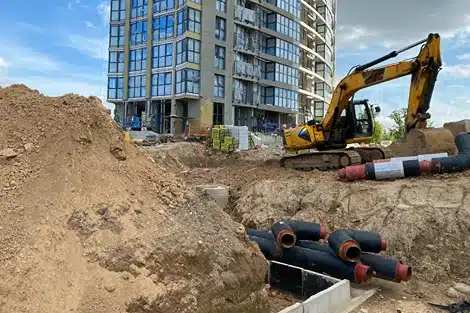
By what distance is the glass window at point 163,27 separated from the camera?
126 ft

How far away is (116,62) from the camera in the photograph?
138ft

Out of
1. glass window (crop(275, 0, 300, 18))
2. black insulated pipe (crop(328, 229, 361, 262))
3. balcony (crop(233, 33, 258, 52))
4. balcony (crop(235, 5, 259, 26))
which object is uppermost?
glass window (crop(275, 0, 300, 18))

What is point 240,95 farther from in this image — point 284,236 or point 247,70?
point 284,236

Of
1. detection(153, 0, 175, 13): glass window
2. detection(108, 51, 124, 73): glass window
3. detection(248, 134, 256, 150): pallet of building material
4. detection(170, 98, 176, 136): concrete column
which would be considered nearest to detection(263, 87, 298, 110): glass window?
detection(170, 98, 176, 136): concrete column

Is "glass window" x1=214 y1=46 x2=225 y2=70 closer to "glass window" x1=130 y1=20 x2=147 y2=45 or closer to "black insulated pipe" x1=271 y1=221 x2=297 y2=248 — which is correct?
"glass window" x1=130 y1=20 x2=147 y2=45

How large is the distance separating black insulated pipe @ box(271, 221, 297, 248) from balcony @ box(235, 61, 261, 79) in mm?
34452

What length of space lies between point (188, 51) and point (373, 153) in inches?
1005

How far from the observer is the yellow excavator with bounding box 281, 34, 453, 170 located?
512 inches

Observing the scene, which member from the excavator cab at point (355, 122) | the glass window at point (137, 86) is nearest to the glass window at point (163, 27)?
the glass window at point (137, 86)

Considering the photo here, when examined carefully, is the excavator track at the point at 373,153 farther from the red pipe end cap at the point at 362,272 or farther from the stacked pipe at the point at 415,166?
the red pipe end cap at the point at 362,272

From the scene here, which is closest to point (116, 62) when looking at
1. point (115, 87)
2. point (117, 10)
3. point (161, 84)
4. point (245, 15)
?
point (115, 87)

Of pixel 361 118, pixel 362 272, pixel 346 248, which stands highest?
pixel 361 118

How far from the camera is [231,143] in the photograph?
91.7ft

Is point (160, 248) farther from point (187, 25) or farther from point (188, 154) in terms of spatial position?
point (187, 25)
